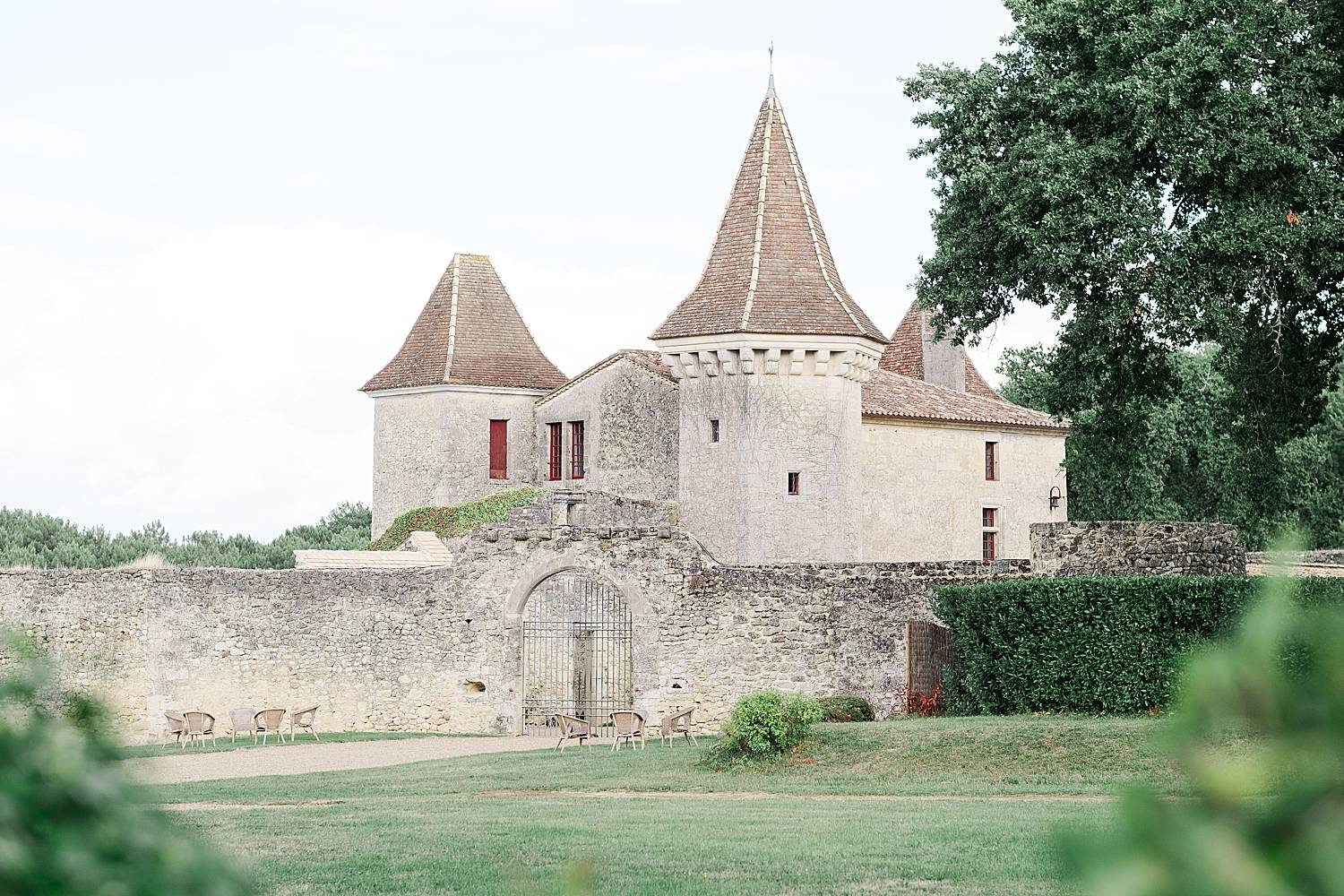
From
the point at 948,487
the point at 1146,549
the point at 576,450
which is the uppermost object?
the point at 576,450

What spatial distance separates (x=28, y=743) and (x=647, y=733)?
25.0 metres

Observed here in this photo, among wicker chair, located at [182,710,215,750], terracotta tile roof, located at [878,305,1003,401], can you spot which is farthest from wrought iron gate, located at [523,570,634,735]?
terracotta tile roof, located at [878,305,1003,401]

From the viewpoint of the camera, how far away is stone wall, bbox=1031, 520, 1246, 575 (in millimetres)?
23172

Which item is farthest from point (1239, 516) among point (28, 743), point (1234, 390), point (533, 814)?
point (28, 743)

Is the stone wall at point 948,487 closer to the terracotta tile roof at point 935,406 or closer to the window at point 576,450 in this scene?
the terracotta tile roof at point 935,406

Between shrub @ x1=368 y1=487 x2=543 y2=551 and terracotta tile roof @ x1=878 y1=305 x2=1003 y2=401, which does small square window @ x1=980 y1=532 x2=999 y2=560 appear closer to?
terracotta tile roof @ x1=878 y1=305 x2=1003 y2=401

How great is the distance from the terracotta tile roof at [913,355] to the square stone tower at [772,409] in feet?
34.3

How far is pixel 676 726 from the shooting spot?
26281 millimetres

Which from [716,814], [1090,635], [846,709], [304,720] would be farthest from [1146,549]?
[304,720]

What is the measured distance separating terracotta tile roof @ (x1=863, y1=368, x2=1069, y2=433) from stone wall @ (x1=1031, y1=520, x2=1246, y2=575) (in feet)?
47.3

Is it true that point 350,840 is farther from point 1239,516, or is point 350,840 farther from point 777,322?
point 1239,516

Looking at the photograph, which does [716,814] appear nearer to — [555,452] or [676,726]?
[676,726]

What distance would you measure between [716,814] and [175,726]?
561 inches

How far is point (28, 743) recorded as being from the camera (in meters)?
2.23
